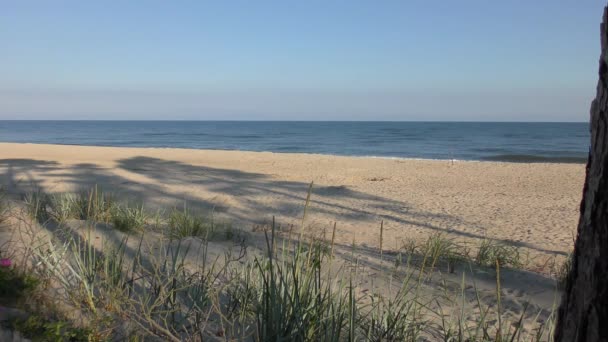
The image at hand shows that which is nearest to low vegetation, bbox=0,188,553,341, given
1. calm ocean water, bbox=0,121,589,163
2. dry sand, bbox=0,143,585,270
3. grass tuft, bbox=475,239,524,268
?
grass tuft, bbox=475,239,524,268

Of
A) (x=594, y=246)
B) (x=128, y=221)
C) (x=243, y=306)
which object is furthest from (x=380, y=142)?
(x=594, y=246)

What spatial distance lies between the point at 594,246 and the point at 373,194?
11206 mm

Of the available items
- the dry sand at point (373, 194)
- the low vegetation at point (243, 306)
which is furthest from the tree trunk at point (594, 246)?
the dry sand at point (373, 194)

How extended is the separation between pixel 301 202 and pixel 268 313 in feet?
29.0

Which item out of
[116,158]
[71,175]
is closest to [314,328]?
[71,175]

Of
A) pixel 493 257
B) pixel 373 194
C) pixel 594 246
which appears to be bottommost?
pixel 373 194

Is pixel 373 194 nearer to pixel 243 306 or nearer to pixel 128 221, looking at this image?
pixel 128 221

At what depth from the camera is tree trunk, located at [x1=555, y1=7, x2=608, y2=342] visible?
1153mm

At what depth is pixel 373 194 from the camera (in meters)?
12.3

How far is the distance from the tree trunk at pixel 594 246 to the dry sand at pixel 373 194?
4958 millimetres

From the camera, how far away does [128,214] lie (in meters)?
5.73

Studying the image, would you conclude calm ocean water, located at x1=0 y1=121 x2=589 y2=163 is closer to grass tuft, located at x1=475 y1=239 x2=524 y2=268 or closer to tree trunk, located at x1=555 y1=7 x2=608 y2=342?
A: grass tuft, located at x1=475 y1=239 x2=524 y2=268

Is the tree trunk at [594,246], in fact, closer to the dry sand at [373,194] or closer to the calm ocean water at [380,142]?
the dry sand at [373,194]

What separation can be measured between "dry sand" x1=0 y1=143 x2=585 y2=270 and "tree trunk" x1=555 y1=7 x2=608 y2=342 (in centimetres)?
496
